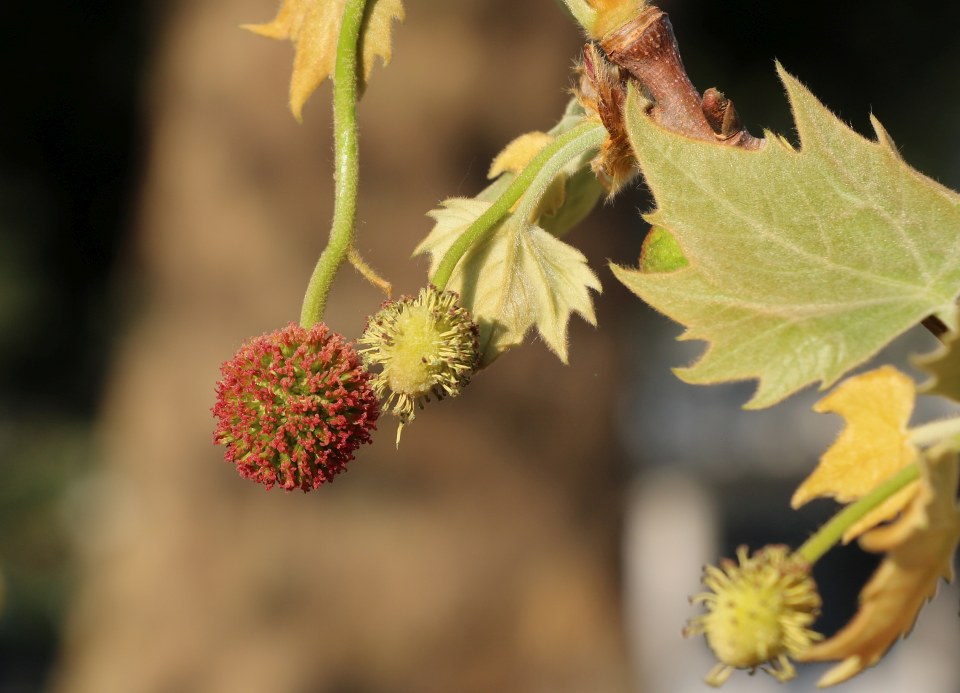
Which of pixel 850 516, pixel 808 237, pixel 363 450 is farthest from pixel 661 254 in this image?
pixel 363 450

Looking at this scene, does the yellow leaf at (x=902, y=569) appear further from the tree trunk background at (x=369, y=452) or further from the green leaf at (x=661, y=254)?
the tree trunk background at (x=369, y=452)

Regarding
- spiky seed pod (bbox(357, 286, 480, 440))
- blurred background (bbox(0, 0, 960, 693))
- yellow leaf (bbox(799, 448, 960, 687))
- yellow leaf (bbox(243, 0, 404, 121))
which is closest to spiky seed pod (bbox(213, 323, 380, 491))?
spiky seed pod (bbox(357, 286, 480, 440))

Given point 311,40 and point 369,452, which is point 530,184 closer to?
point 311,40

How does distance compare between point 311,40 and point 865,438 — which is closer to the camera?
point 865,438

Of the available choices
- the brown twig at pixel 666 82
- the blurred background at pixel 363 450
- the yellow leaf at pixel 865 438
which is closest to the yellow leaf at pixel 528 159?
the brown twig at pixel 666 82

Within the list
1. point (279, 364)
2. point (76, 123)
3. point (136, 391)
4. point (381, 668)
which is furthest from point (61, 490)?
point (279, 364)

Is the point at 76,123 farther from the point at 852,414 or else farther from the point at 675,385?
the point at 852,414
